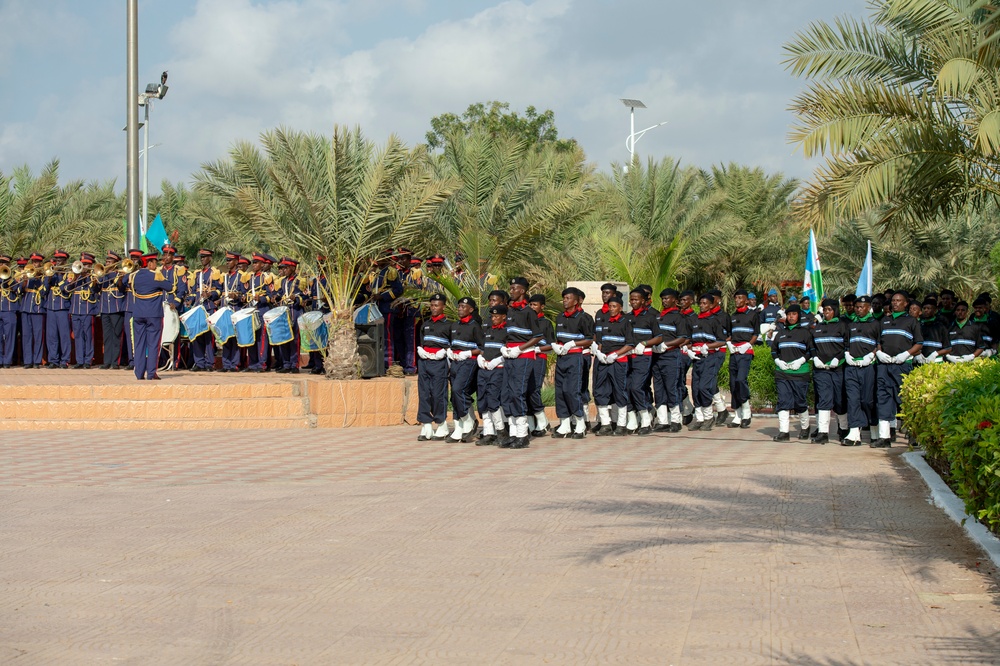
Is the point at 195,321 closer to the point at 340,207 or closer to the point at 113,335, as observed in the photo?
the point at 113,335

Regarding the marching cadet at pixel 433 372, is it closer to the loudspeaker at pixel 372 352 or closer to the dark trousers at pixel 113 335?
the loudspeaker at pixel 372 352

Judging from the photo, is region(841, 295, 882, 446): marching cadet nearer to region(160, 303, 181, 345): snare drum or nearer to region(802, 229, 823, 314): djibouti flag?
region(802, 229, 823, 314): djibouti flag

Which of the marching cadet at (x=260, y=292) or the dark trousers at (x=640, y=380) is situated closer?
the dark trousers at (x=640, y=380)

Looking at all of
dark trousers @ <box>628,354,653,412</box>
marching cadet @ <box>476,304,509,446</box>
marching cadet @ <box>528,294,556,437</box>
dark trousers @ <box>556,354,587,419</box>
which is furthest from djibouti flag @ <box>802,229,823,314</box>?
marching cadet @ <box>476,304,509,446</box>

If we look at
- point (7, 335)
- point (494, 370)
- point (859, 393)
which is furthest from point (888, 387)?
point (7, 335)

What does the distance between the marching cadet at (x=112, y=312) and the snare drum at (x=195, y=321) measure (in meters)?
1.48

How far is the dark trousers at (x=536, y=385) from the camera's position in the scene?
1519cm

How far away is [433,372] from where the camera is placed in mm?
14859

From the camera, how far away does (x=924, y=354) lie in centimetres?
1547

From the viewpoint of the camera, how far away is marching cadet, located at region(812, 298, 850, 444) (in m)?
14.9

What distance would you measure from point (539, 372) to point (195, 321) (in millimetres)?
6769

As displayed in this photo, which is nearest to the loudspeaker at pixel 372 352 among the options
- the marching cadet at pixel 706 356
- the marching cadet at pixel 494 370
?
the marching cadet at pixel 494 370

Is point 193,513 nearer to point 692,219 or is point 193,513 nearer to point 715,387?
point 715,387

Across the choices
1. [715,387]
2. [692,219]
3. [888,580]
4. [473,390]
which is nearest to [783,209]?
[692,219]
